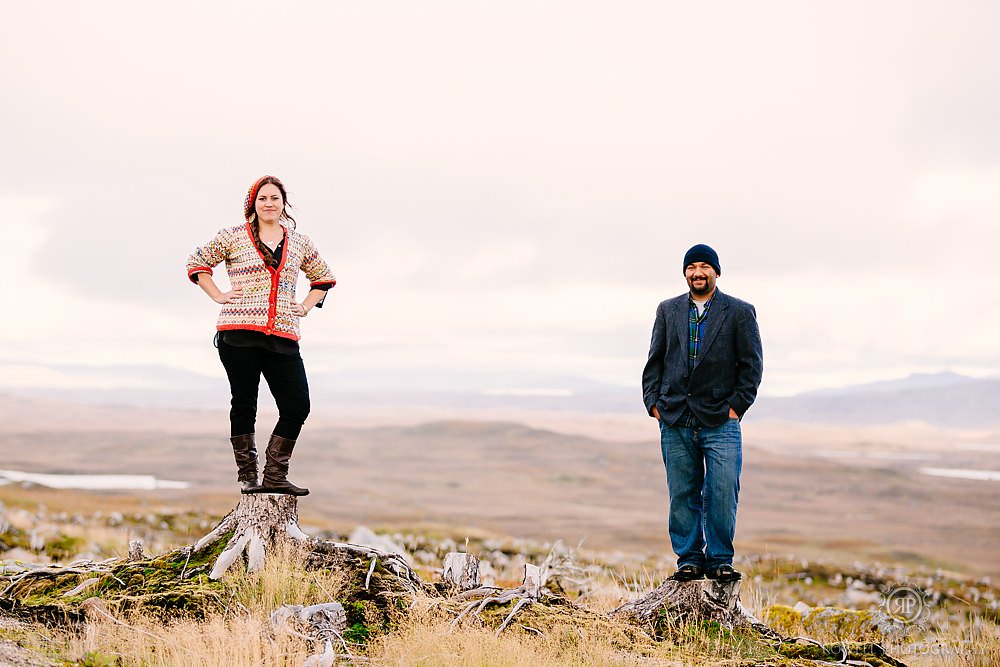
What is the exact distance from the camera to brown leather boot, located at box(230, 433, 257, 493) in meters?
7.30

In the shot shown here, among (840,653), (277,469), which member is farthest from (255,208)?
(840,653)

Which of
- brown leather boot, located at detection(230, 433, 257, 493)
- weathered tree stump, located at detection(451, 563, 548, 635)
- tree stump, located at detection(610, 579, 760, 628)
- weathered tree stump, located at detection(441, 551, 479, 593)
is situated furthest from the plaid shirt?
brown leather boot, located at detection(230, 433, 257, 493)

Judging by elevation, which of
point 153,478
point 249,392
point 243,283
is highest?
point 243,283

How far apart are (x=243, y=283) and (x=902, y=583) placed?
19810 millimetres

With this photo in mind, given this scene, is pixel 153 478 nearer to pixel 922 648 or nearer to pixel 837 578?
pixel 837 578

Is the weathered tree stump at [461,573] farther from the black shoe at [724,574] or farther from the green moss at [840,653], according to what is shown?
the green moss at [840,653]

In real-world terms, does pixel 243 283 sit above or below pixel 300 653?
above

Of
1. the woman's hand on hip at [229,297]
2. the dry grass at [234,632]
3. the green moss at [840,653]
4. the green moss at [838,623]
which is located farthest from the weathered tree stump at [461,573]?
the green moss at [838,623]

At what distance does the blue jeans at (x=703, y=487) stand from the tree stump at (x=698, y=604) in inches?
7.1

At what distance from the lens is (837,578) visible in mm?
23938

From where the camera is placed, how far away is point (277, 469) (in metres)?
7.31

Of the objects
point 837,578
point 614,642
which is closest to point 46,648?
point 614,642

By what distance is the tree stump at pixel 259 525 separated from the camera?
7.21 meters

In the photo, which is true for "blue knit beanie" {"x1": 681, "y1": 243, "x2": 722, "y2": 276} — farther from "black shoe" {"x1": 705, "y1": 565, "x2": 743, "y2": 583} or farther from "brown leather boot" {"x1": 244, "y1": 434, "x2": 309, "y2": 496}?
"brown leather boot" {"x1": 244, "y1": 434, "x2": 309, "y2": 496}
